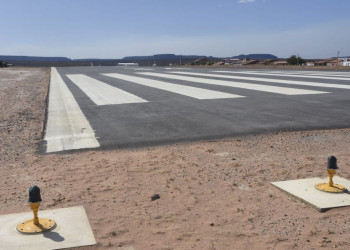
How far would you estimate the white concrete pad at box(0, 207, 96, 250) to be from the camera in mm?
3646

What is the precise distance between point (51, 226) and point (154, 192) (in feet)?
5.00

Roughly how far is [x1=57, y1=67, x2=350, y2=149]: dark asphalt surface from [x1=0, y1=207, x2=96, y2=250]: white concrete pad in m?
3.19

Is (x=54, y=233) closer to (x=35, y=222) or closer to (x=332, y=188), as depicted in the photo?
(x=35, y=222)

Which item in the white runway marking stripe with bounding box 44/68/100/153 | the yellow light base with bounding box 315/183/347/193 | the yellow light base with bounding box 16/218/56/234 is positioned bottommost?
the yellow light base with bounding box 16/218/56/234

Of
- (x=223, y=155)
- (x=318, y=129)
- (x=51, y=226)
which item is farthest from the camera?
(x=318, y=129)

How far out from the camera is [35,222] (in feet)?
13.1

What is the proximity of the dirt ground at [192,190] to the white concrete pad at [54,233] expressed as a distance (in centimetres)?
14

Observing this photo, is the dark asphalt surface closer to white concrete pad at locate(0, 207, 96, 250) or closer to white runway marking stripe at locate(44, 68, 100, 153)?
white runway marking stripe at locate(44, 68, 100, 153)

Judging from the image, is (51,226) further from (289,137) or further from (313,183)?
(289,137)

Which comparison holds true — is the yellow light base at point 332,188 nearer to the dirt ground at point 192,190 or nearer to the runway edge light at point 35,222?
the dirt ground at point 192,190

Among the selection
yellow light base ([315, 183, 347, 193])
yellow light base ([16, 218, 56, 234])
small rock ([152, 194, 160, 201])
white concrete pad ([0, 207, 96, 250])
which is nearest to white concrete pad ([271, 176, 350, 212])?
yellow light base ([315, 183, 347, 193])

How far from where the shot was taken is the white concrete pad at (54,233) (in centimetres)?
365

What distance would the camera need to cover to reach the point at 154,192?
16.4 feet

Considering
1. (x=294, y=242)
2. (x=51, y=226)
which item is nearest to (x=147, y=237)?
(x=51, y=226)
